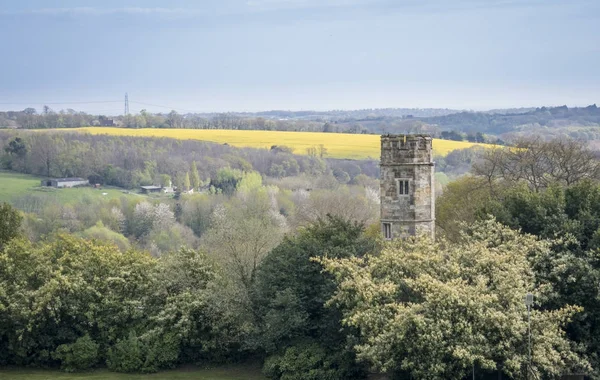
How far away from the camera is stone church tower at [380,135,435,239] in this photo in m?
44.4

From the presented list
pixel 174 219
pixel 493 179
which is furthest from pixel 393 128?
pixel 493 179

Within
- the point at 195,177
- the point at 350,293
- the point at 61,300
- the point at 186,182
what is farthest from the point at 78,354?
the point at 195,177

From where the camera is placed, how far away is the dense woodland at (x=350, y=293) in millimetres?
35600

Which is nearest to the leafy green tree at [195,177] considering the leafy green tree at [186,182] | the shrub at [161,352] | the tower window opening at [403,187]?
the leafy green tree at [186,182]

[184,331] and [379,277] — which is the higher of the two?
[379,277]

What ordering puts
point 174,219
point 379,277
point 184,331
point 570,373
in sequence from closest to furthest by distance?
point 570,373
point 379,277
point 184,331
point 174,219

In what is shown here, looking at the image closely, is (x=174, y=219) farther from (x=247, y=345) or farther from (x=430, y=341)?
(x=430, y=341)

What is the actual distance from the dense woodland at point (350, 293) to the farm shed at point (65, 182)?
83.5 meters

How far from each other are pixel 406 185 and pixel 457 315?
10137 mm

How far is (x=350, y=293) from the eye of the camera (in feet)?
130

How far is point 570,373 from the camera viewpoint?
37.3 metres

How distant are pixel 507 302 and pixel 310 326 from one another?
970 cm

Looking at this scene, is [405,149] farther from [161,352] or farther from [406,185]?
[161,352]

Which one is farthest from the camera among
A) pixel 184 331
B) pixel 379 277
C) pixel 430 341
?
pixel 184 331
